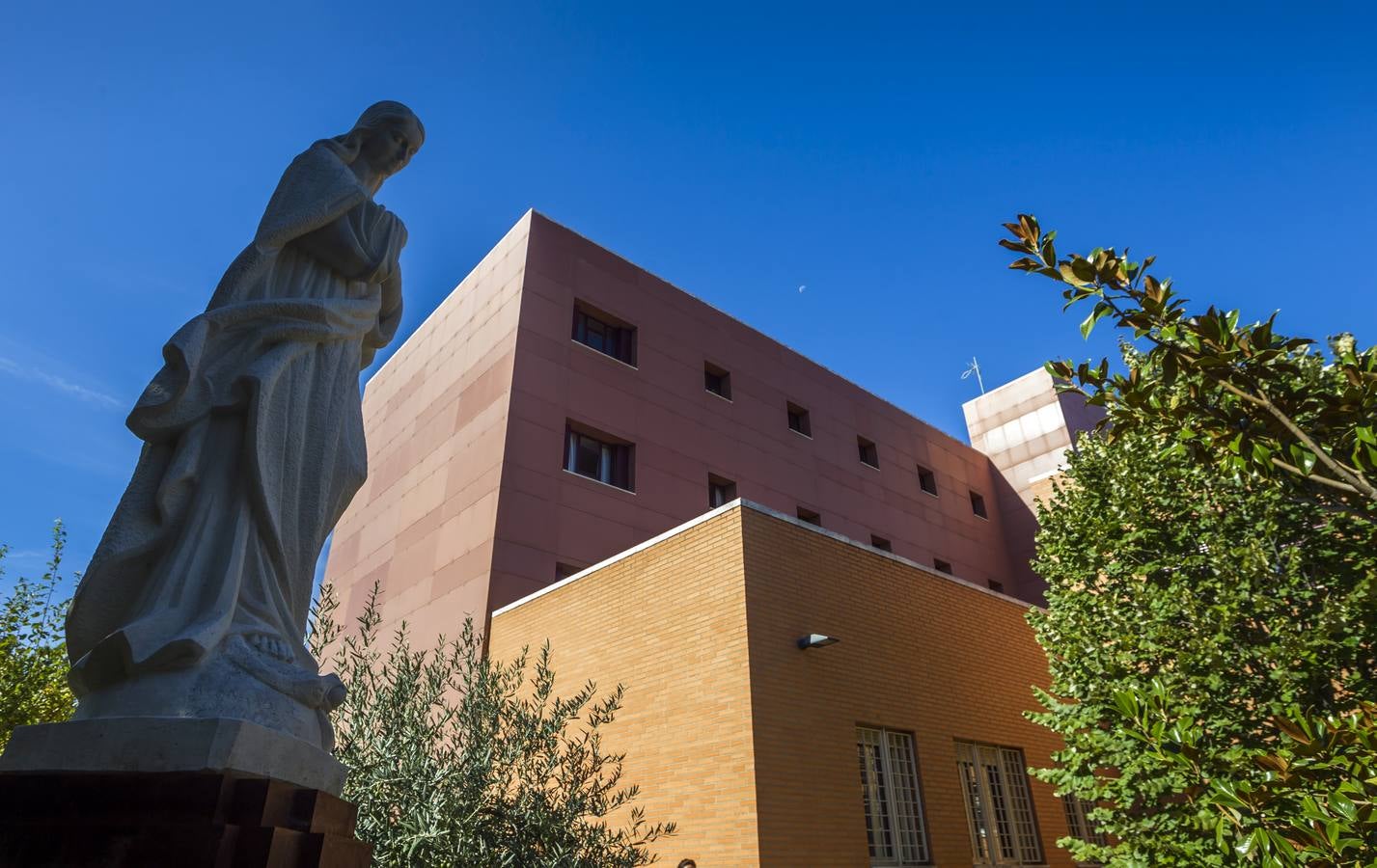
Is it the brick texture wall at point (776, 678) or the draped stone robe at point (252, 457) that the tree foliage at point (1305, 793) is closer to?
the draped stone robe at point (252, 457)

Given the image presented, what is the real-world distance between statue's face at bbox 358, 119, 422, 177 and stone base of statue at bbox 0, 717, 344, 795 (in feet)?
11.0

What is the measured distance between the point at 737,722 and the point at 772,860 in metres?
1.53

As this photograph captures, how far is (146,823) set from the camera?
270 cm

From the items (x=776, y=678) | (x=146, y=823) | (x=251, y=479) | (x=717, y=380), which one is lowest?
(x=146, y=823)

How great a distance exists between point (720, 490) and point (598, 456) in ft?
12.1

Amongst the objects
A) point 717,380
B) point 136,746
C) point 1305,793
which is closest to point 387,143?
point 136,746

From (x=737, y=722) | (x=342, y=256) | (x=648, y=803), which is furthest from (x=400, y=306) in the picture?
(x=648, y=803)

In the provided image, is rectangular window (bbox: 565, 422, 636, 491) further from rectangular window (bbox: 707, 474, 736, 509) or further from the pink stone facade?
rectangular window (bbox: 707, 474, 736, 509)

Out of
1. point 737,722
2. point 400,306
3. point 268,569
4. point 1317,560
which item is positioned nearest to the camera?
point 268,569

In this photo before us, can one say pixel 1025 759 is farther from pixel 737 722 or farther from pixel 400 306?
pixel 400 306

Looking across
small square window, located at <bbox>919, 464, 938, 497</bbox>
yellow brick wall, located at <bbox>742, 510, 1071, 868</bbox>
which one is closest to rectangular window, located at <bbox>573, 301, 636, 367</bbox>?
yellow brick wall, located at <bbox>742, 510, 1071, 868</bbox>

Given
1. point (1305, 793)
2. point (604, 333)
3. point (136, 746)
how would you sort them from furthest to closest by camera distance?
1. point (604, 333)
2. point (1305, 793)
3. point (136, 746)

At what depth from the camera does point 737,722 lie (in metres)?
10.1

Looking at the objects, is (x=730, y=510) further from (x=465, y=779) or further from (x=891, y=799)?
(x=465, y=779)
